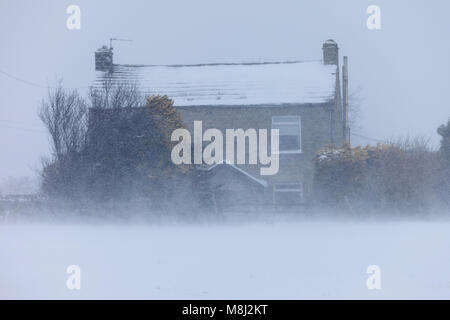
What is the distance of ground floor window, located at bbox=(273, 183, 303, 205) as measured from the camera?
73.4 feet

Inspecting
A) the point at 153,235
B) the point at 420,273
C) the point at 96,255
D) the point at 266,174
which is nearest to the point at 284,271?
the point at 420,273

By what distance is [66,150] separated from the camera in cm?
1828

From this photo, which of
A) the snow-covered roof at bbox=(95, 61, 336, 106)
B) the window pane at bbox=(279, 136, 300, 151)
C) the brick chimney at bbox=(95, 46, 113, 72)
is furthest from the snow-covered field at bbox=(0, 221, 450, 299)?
the brick chimney at bbox=(95, 46, 113, 72)

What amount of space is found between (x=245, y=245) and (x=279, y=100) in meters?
11.3

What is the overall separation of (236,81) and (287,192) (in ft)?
15.6

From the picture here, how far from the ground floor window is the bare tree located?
718 cm

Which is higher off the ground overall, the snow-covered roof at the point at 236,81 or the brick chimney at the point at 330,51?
the brick chimney at the point at 330,51

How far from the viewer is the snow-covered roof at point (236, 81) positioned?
2355 centimetres

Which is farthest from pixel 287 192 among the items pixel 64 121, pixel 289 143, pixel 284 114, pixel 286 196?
pixel 64 121

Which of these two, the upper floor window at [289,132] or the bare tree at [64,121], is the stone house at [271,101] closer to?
the upper floor window at [289,132]

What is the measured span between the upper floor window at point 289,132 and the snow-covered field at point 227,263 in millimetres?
8016

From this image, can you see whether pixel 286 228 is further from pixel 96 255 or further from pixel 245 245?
pixel 96 255

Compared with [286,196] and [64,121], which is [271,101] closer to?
[286,196]

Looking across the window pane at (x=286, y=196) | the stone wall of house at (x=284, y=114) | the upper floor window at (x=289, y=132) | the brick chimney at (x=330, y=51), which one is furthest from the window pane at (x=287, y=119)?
the brick chimney at (x=330, y=51)
